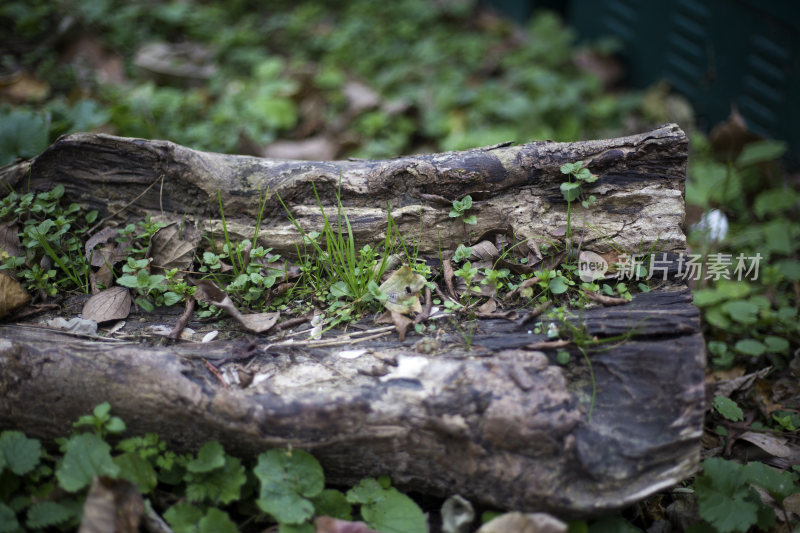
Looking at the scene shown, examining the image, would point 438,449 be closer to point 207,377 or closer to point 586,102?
point 207,377

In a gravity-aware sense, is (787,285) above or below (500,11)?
below

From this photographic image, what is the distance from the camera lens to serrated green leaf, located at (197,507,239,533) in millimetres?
1799

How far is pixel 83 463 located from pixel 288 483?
2.15ft

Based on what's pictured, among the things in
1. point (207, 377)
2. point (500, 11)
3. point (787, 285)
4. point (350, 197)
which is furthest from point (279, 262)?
point (500, 11)

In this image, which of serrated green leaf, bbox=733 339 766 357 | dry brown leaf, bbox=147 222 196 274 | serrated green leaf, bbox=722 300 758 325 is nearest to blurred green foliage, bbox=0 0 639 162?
dry brown leaf, bbox=147 222 196 274

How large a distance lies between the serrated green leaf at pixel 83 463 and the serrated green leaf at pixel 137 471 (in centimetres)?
4

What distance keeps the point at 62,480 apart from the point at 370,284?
1.23m

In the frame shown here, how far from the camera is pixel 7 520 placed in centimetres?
177

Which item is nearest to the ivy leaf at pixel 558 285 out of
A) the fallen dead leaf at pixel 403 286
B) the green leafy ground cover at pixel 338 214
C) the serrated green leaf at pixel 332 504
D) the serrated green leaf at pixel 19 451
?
the green leafy ground cover at pixel 338 214

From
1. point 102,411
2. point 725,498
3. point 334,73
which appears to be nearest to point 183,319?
point 102,411

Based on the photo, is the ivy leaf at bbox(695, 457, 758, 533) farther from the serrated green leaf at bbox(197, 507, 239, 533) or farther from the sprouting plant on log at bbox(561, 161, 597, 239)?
the serrated green leaf at bbox(197, 507, 239, 533)

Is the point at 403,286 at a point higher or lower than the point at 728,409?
higher

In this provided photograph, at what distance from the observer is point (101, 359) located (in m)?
2.04

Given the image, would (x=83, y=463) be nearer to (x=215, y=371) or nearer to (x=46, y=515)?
(x=46, y=515)
